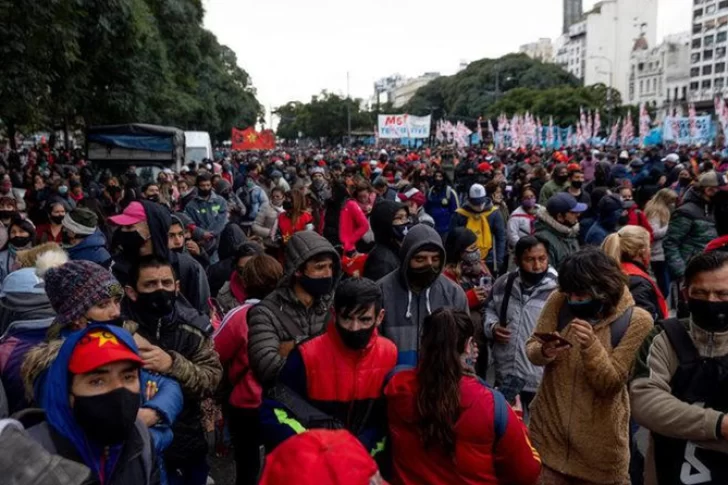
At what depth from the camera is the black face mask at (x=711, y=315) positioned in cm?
260

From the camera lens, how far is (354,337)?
3131 mm

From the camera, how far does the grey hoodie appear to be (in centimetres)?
401

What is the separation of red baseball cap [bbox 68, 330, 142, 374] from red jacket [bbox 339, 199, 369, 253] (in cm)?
492

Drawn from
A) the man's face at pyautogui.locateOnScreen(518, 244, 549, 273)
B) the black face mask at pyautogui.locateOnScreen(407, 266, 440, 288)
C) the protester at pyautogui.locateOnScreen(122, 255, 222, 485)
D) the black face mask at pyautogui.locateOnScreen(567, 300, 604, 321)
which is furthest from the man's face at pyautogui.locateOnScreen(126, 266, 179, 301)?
the man's face at pyautogui.locateOnScreen(518, 244, 549, 273)

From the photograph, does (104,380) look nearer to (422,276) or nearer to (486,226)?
(422,276)

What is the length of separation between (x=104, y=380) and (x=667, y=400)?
1936 millimetres

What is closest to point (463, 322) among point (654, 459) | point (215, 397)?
point (654, 459)

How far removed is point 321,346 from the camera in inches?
124

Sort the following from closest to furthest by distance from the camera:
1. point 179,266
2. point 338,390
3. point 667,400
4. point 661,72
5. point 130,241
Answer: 1. point 667,400
2. point 338,390
3. point 179,266
4. point 130,241
5. point 661,72

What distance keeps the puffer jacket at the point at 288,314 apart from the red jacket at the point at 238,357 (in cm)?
33

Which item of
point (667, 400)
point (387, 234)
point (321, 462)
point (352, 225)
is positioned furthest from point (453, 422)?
point (352, 225)

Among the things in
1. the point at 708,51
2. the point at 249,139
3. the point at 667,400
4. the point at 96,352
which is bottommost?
the point at 667,400

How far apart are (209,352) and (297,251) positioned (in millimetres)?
730

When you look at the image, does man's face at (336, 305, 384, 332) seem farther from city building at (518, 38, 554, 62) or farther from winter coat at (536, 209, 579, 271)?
city building at (518, 38, 554, 62)
